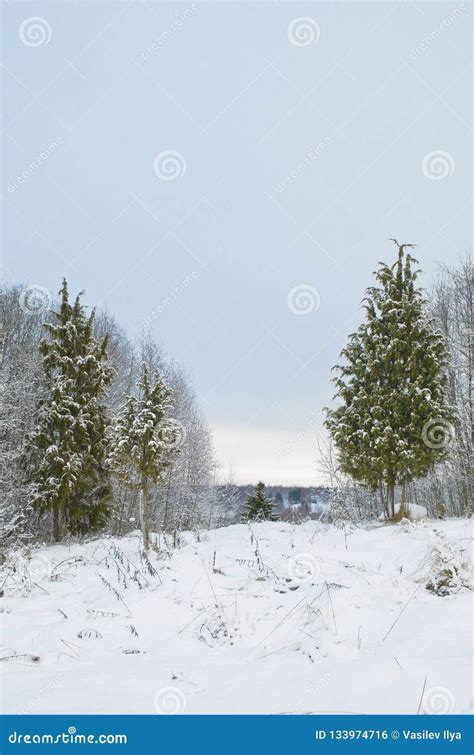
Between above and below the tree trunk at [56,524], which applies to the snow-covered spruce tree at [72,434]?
above

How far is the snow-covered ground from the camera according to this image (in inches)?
140

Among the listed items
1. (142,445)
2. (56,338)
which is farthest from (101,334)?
(142,445)

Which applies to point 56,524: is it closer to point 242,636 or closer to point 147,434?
point 147,434

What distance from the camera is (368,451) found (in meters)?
19.2

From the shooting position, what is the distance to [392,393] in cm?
1898

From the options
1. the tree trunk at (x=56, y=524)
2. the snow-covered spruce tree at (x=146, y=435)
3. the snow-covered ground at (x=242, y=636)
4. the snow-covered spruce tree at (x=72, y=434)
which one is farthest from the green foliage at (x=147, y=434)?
the snow-covered ground at (x=242, y=636)

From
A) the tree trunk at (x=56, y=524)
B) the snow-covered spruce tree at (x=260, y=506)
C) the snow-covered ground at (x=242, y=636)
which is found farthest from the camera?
the snow-covered spruce tree at (x=260, y=506)

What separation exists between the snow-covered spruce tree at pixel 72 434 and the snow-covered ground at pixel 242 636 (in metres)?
13.5

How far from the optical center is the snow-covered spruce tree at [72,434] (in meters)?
20.7

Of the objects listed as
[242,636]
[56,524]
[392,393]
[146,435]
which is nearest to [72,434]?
[56,524]

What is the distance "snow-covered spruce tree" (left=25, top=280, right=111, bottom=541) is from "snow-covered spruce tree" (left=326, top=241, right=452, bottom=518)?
998 cm

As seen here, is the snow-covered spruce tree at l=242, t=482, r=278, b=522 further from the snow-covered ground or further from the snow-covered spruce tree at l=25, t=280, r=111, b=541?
the snow-covered ground

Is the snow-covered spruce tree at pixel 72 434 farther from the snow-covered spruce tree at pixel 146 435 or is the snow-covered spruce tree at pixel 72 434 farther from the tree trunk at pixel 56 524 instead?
the snow-covered spruce tree at pixel 146 435
